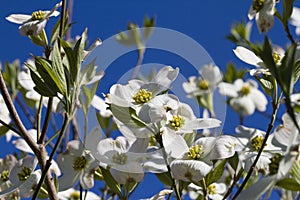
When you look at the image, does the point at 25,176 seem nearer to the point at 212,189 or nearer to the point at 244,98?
the point at 212,189

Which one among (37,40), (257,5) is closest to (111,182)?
(37,40)

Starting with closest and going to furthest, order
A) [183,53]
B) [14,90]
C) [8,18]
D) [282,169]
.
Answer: [282,169] < [183,53] < [8,18] < [14,90]

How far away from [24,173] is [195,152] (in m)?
0.29

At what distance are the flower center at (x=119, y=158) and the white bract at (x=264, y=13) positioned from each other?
0.30m

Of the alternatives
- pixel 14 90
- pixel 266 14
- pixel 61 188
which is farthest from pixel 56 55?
pixel 14 90

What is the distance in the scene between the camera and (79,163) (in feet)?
2.40

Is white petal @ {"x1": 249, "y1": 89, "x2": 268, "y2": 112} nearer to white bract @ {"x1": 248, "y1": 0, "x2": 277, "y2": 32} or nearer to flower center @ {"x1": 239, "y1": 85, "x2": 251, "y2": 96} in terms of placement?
flower center @ {"x1": 239, "y1": 85, "x2": 251, "y2": 96}

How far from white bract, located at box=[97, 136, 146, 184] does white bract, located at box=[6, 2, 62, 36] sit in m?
0.21

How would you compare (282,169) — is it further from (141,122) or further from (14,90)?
(14,90)

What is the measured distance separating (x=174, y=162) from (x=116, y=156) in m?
0.09

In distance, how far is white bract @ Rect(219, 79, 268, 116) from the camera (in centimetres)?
172

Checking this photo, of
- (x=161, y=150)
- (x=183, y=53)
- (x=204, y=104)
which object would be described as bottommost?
(x=204, y=104)

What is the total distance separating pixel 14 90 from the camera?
4.76ft

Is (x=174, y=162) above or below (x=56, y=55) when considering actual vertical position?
below
